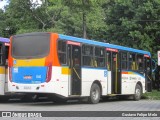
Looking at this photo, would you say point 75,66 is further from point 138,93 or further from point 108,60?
point 138,93

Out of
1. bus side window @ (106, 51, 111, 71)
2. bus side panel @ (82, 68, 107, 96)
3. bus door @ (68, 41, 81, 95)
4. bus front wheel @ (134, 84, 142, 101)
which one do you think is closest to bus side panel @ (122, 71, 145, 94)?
bus front wheel @ (134, 84, 142, 101)

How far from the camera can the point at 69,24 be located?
135 ft

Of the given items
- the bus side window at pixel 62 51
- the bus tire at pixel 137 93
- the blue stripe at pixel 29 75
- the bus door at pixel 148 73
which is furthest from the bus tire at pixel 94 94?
the bus door at pixel 148 73

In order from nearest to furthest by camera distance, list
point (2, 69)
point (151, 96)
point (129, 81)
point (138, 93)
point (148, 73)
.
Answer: point (2, 69), point (129, 81), point (138, 93), point (148, 73), point (151, 96)

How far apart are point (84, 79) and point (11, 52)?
3.51 meters

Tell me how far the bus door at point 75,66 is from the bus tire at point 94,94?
1.06 m

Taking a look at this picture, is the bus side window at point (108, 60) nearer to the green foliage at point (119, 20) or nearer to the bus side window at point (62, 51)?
the bus side window at point (62, 51)

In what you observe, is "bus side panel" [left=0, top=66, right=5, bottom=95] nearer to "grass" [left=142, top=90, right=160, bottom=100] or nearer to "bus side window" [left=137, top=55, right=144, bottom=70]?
"bus side window" [left=137, top=55, right=144, bottom=70]

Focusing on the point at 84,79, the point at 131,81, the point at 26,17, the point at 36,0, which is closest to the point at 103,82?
the point at 84,79

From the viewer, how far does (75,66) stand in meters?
18.3

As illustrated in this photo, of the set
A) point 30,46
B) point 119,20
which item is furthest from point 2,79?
point 119,20

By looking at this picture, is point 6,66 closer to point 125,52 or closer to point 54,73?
point 54,73

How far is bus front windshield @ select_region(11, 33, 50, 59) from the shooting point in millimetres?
17109

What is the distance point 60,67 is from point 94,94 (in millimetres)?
3158
